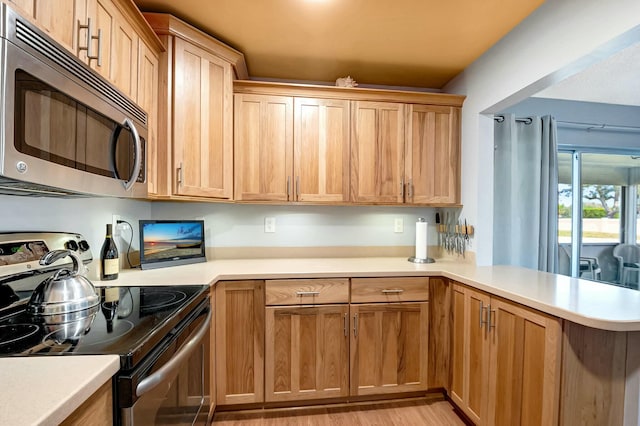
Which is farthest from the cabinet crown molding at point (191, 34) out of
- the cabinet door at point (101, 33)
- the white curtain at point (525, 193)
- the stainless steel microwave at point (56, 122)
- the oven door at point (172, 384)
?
the white curtain at point (525, 193)

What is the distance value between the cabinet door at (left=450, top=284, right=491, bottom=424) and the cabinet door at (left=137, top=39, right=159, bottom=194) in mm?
1877

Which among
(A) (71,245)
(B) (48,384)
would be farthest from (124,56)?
(B) (48,384)

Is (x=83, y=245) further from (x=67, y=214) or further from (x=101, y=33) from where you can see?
(x=101, y=33)

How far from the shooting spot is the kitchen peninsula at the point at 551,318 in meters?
1.18

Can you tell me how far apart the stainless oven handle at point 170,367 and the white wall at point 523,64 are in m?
1.87

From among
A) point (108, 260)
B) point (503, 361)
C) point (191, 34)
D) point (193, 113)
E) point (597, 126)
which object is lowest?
point (503, 361)

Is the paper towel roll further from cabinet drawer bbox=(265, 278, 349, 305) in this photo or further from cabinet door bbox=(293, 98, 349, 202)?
cabinet drawer bbox=(265, 278, 349, 305)

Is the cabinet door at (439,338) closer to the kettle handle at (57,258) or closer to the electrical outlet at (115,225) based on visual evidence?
the kettle handle at (57,258)

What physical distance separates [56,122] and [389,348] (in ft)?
6.40

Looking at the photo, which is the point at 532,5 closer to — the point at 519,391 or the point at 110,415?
the point at 519,391

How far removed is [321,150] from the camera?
222 centimetres

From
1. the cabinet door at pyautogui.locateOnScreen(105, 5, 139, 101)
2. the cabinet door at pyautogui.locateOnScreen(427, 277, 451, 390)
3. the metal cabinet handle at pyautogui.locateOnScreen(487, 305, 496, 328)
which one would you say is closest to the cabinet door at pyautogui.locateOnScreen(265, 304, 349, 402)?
the cabinet door at pyautogui.locateOnScreen(427, 277, 451, 390)

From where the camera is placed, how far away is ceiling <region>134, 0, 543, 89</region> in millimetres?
1639

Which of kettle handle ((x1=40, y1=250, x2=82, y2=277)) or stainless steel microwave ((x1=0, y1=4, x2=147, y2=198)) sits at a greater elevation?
stainless steel microwave ((x1=0, y1=4, x2=147, y2=198))
